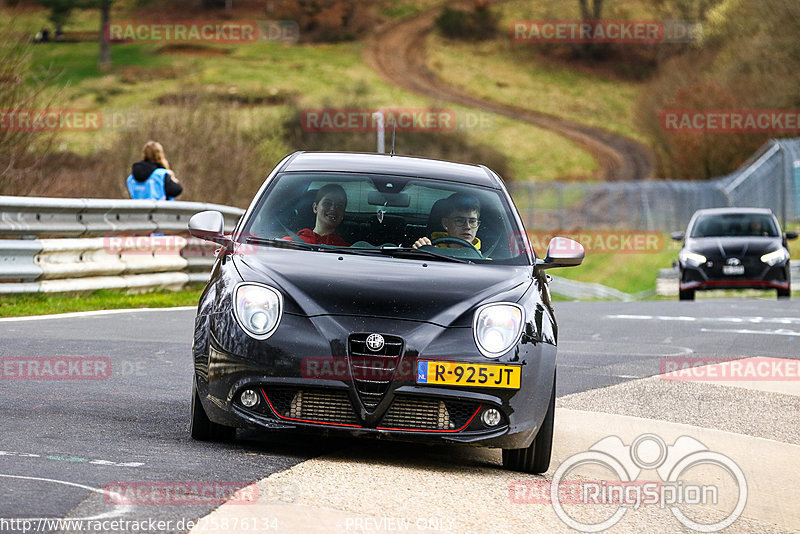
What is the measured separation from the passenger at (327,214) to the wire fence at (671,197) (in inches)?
1200

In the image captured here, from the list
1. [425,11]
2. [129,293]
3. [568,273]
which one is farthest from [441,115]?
[129,293]

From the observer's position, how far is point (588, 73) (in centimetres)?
12044

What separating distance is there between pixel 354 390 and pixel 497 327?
2.44ft

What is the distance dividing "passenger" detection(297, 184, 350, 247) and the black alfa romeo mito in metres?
0.23

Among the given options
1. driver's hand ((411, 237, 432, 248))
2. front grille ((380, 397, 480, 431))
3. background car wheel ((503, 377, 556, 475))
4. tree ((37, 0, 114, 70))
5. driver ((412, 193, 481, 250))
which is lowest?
background car wheel ((503, 377, 556, 475))

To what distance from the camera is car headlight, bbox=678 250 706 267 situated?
2369 centimetres

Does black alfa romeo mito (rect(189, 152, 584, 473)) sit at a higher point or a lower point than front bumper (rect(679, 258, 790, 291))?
lower

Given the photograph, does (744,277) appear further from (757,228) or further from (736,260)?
(757,228)

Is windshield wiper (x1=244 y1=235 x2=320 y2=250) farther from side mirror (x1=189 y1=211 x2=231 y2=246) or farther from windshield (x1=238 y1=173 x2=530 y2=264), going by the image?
side mirror (x1=189 y1=211 x2=231 y2=246)

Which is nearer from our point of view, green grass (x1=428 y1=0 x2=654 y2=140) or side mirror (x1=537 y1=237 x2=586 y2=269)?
side mirror (x1=537 y1=237 x2=586 y2=269)

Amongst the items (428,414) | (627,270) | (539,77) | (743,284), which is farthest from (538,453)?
(539,77)

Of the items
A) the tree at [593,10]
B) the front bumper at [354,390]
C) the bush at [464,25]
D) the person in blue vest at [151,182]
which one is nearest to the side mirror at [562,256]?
Answer: the front bumper at [354,390]

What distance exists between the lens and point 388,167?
8188 mm

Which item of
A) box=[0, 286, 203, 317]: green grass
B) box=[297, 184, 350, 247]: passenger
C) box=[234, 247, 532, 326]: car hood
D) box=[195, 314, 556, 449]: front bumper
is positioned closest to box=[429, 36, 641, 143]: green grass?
box=[0, 286, 203, 317]: green grass
